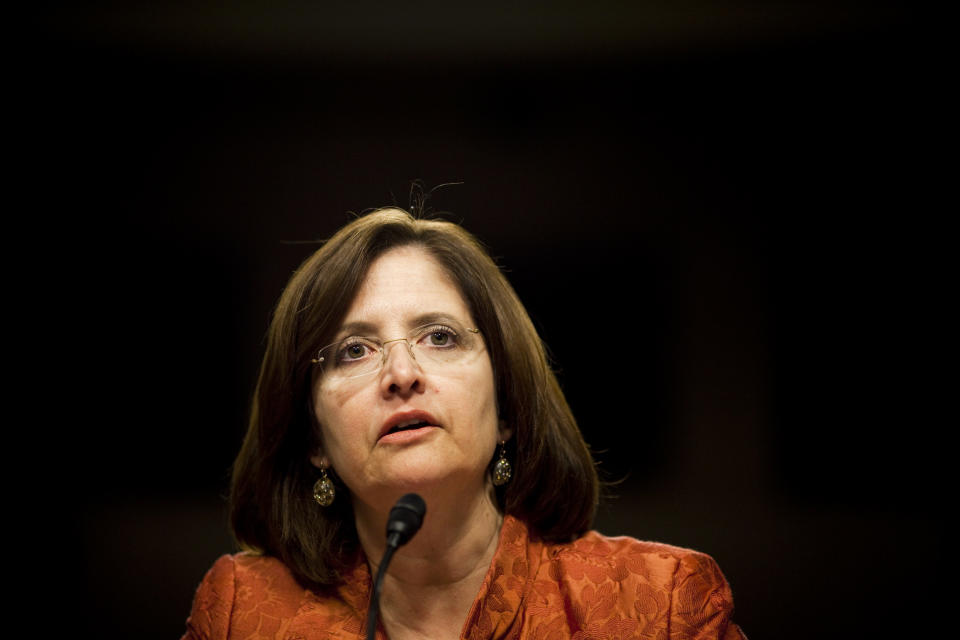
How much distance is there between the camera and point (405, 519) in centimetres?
110

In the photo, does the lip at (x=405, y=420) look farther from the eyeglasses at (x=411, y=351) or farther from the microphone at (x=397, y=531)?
the microphone at (x=397, y=531)

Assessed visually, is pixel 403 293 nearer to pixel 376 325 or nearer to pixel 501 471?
pixel 376 325

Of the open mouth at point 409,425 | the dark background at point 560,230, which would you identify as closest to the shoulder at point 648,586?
the open mouth at point 409,425

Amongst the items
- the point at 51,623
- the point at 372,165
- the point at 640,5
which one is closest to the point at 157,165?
the point at 372,165

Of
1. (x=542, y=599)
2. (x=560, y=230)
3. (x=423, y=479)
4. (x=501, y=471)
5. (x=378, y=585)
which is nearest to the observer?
(x=378, y=585)

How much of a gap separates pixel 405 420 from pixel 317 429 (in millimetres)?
300

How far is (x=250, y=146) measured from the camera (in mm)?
2445

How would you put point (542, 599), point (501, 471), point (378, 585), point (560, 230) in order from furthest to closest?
point (560, 230) → point (501, 471) → point (542, 599) → point (378, 585)

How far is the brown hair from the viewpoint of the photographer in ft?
5.22

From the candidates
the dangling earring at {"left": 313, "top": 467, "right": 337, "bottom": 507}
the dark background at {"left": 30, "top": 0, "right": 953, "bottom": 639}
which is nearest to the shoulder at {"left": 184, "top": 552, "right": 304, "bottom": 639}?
the dangling earring at {"left": 313, "top": 467, "right": 337, "bottom": 507}

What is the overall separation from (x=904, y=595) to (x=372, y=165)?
1.83m

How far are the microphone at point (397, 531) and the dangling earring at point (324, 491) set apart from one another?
55 cm

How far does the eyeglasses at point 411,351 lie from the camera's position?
1493 millimetres

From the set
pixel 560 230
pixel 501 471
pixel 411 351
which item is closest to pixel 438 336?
pixel 411 351
